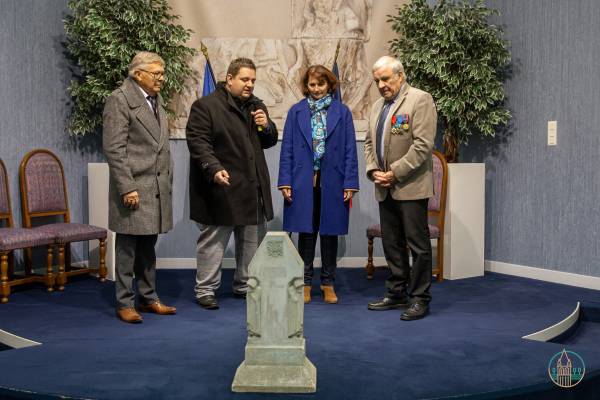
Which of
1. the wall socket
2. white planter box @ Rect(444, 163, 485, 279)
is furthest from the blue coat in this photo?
the wall socket

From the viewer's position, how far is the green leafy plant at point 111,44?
553 cm

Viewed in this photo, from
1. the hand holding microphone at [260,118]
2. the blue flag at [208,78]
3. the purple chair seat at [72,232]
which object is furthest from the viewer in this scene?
the blue flag at [208,78]

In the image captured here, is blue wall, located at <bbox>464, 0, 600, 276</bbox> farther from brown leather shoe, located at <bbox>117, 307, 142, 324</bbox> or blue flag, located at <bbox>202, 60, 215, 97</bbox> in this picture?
brown leather shoe, located at <bbox>117, 307, 142, 324</bbox>

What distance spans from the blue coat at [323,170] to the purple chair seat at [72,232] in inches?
66.3

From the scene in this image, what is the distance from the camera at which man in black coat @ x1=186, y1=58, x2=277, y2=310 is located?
14.7 ft

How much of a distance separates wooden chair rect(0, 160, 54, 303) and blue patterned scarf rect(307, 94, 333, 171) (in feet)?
6.73

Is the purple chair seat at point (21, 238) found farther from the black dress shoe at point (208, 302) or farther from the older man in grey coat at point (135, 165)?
the black dress shoe at point (208, 302)

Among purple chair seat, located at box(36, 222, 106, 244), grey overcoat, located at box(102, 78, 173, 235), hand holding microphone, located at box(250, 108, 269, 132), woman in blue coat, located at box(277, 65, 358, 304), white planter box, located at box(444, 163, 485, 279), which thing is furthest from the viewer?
white planter box, located at box(444, 163, 485, 279)

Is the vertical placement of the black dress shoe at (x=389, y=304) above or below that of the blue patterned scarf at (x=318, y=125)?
below

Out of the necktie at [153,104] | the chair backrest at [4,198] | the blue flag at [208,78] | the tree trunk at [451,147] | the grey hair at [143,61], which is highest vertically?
the blue flag at [208,78]

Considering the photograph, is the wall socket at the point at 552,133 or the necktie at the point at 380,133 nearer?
the necktie at the point at 380,133

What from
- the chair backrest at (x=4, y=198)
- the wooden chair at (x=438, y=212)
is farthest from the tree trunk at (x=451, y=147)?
the chair backrest at (x=4, y=198)

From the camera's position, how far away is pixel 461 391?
2926 mm

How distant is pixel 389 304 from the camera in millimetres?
4547
